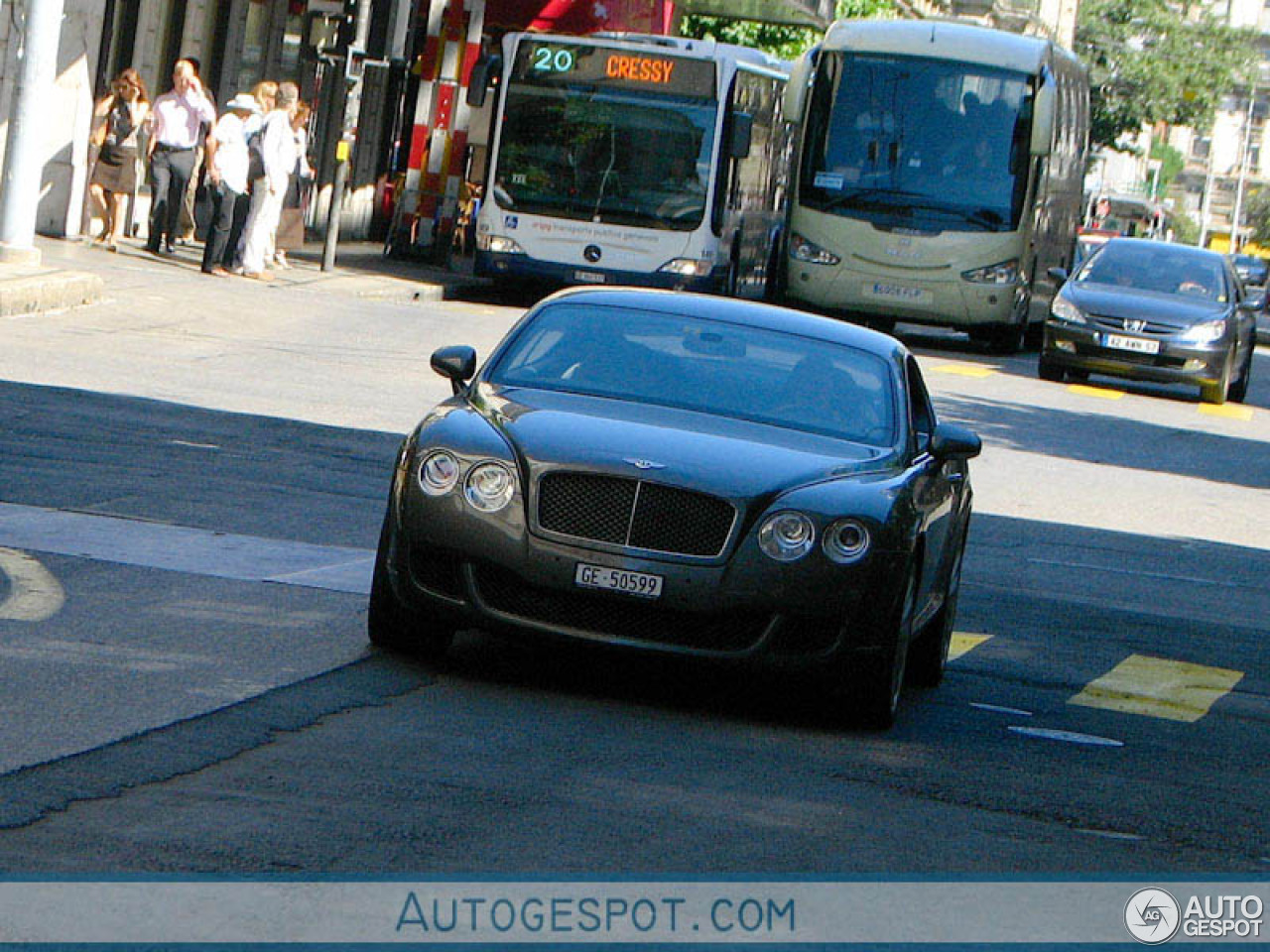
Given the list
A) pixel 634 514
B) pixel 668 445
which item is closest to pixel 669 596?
pixel 634 514

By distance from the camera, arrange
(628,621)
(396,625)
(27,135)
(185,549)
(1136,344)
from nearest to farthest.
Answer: (628,621)
(396,625)
(185,549)
(27,135)
(1136,344)

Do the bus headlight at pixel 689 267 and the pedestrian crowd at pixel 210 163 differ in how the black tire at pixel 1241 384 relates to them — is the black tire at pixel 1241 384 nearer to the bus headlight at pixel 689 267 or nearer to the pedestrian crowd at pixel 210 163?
the bus headlight at pixel 689 267

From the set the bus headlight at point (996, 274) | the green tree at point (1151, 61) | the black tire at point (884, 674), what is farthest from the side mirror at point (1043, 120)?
the green tree at point (1151, 61)

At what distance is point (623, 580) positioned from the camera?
8172 mm

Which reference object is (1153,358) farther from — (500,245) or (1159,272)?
(500,245)

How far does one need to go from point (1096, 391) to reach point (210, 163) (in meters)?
9.58

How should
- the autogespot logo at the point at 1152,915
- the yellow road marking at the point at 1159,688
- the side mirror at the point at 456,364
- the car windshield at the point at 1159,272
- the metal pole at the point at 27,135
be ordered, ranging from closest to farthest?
the autogespot logo at the point at 1152,915, the side mirror at the point at 456,364, the yellow road marking at the point at 1159,688, the metal pole at the point at 27,135, the car windshield at the point at 1159,272

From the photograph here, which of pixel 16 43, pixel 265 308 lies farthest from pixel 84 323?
pixel 16 43

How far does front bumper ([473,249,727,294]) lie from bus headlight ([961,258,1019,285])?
9.70 feet

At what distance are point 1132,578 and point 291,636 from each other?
6464 mm

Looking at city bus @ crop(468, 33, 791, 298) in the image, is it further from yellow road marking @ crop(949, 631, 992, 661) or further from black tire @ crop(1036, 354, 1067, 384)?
yellow road marking @ crop(949, 631, 992, 661)

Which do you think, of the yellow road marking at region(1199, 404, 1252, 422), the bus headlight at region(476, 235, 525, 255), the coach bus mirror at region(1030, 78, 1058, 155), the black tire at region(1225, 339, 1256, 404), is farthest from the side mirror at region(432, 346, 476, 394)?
the coach bus mirror at region(1030, 78, 1058, 155)

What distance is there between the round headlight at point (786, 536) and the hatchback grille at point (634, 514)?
116 millimetres

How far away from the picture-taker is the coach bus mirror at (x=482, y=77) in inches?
1193
